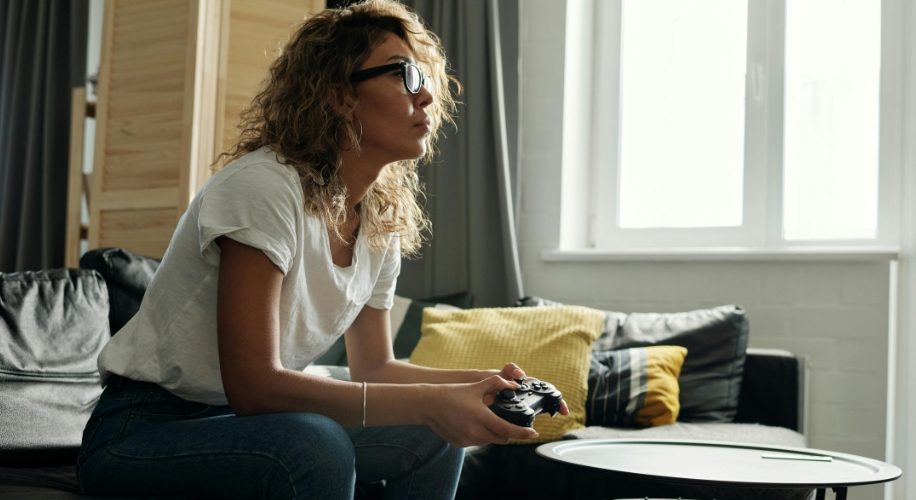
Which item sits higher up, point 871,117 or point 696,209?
point 871,117

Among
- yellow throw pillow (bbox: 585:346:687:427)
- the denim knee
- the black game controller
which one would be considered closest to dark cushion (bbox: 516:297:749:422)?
yellow throw pillow (bbox: 585:346:687:427)

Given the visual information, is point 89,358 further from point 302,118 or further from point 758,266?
point 758,266

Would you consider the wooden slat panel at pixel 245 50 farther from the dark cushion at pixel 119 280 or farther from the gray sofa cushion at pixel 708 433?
the gray sofa cushion at pixel 708 433

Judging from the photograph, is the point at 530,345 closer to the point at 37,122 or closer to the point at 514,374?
the point at 514,374

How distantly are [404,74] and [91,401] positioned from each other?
1.04 metres

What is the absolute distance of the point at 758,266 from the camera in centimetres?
261

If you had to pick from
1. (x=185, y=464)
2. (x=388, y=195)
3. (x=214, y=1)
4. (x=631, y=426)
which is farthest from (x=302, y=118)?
(x=214, y=1)

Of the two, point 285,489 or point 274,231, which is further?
point 274,231

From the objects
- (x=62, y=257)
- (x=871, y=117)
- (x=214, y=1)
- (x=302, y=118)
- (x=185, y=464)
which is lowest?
(x=185, y=464)

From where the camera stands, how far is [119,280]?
2002 millimetres

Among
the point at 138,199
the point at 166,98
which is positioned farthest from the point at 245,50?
the point at 138,199

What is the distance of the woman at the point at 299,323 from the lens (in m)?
1.05

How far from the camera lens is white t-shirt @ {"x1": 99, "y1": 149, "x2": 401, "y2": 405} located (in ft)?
3.62

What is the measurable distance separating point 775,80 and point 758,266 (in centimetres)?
67
